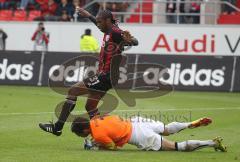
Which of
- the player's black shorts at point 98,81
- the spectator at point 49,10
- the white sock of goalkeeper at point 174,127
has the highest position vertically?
the spectator at point 49,10

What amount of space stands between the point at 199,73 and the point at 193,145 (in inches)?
578

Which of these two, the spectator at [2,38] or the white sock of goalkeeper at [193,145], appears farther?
the spectator at [2,38]

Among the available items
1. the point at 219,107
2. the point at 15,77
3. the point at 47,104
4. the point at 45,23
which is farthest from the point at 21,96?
the point at 45,23

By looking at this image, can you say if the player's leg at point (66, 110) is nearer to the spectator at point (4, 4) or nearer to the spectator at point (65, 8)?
the spectator at point (65, 8)

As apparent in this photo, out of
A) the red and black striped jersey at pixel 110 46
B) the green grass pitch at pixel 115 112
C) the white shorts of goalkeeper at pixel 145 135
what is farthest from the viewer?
the red and black striped jersey at pixel 110 46

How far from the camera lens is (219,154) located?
1294cm

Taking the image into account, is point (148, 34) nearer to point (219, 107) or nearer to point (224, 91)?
point (224, 91)

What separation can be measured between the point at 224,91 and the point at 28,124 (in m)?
11.7

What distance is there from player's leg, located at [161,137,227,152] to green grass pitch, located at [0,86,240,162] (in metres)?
0.12

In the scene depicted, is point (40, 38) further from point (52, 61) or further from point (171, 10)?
point (52, 61)

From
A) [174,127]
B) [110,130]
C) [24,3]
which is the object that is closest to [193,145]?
[174,127]

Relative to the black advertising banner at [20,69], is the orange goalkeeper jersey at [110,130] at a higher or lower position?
higher

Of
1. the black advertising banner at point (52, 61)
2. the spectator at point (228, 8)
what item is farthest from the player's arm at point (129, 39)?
the spectator at point (228, 8)

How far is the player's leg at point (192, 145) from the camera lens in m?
12.9
